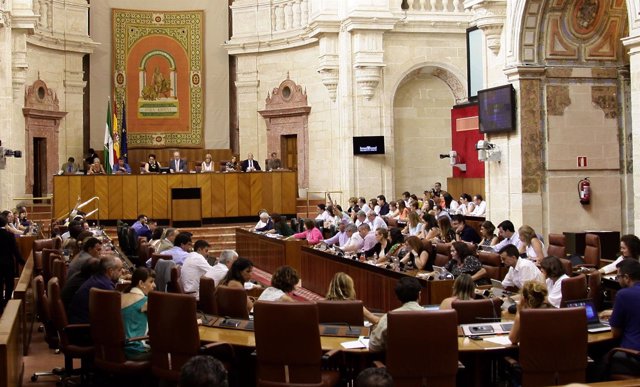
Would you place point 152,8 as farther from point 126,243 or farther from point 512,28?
point 512,28

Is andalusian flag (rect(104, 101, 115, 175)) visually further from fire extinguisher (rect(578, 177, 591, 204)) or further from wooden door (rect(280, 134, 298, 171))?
fire extinguisher (rect(578, 177, 591, 204))

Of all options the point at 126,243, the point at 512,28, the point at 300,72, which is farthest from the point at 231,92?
the point at 512,28

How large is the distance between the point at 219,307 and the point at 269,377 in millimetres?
1609

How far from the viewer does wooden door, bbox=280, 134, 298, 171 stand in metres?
24.1

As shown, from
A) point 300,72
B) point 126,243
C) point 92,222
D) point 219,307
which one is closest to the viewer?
point 219,307

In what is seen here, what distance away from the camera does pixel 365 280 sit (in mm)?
10938

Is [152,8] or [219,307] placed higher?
[152,8]

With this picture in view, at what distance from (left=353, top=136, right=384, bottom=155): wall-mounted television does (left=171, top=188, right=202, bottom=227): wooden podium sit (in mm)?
4020

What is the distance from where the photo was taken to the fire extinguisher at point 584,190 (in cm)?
1357

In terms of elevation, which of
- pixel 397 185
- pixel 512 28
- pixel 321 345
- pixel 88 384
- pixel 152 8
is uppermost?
pixel 152 8

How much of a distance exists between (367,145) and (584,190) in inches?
322

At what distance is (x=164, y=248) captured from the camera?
11977mm

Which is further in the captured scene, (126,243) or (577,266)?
(126,243)

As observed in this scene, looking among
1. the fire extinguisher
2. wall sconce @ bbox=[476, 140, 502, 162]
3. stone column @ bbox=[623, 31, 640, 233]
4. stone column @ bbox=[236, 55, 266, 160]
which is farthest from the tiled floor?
stone column @ bbox=[236, 55, 266, 160]
